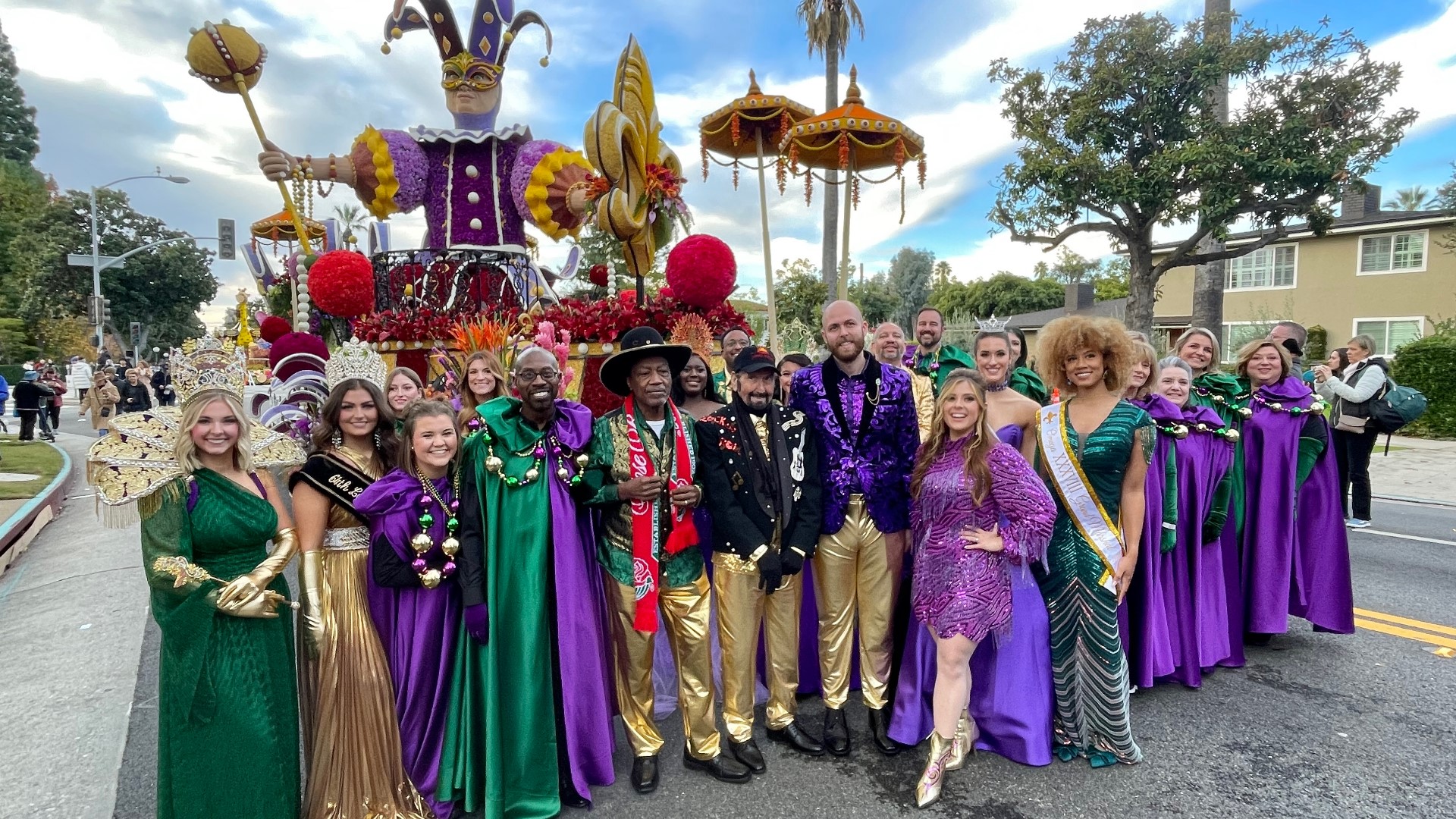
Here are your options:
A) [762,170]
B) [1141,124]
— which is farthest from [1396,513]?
[1141,124]

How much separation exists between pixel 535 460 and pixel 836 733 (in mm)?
1887

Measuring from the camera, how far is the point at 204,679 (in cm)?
242

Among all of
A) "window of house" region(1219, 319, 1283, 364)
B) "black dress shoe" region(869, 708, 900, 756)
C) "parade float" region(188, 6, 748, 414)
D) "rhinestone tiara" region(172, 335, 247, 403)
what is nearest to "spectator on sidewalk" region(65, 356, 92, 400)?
"parade float" region(188, 6, 748, 414)

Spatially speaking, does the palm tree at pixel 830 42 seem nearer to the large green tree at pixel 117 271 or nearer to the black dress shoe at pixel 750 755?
the black dress shoe at pixel 750 755

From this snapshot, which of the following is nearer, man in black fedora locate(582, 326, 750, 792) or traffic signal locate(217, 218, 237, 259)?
man in black fedora locate(582, 326, 750, 792)

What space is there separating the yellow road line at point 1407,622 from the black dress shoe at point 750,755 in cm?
475

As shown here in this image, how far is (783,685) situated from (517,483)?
1608mm

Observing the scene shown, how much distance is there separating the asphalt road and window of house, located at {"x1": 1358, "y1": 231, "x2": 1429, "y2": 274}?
23.9 m

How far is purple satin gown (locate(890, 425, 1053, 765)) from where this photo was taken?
3.27 m

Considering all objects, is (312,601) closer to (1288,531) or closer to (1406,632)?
(1288,531)

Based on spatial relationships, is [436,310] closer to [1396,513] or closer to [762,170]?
[762,170]

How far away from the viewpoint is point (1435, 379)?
1523 centimetres

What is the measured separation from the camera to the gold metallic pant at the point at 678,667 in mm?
3141

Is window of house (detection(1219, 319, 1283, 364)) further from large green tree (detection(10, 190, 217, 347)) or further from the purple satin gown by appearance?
large green tree (detection(10, 190, 217, 347))
